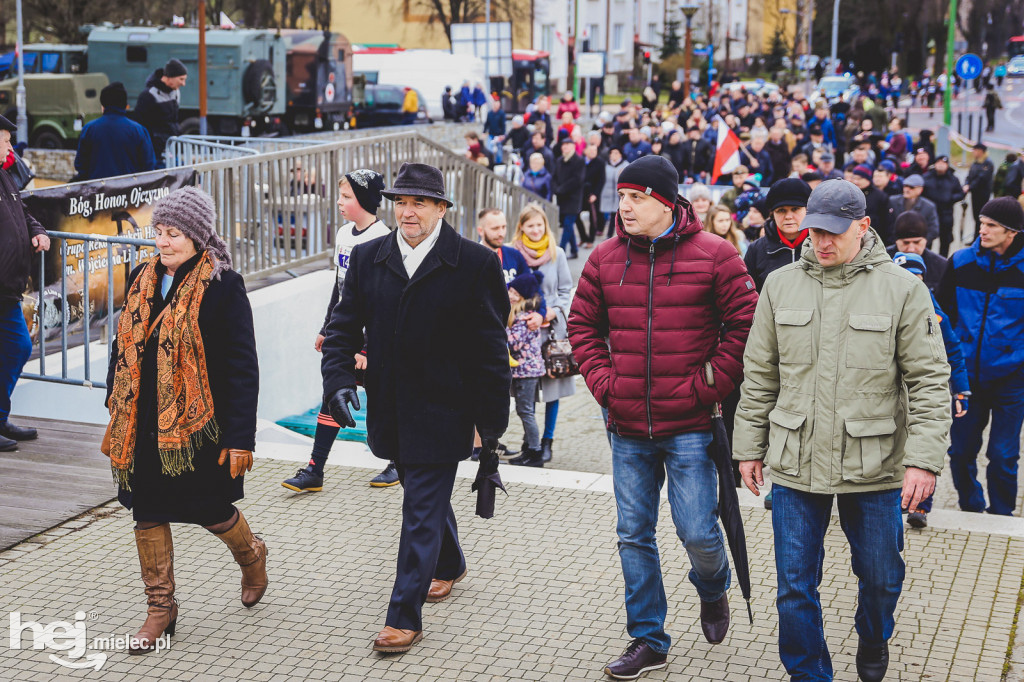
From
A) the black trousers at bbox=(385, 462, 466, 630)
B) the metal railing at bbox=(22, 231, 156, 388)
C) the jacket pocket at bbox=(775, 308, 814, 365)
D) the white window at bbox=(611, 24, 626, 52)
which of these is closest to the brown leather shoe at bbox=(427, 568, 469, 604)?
the black trousers at bbox=(385, 462, 466, 630)

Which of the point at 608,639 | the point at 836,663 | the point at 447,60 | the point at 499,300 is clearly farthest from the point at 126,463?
the point at 447,60

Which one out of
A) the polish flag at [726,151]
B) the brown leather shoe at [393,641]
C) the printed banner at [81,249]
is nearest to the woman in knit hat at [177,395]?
the brown leather shoe at [393,641]

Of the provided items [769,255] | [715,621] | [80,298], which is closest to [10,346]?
[80,298]

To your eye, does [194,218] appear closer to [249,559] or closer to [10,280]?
[249,559]

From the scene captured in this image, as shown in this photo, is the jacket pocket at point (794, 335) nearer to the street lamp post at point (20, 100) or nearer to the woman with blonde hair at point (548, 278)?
the woman with blonde hair at point (548, 278)

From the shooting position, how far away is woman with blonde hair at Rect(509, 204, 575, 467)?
8242 mm

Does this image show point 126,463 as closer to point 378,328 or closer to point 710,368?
point 378,328

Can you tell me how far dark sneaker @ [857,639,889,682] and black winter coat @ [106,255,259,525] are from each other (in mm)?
2357

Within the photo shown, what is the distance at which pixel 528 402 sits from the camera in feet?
27.0

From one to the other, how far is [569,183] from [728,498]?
558 inches

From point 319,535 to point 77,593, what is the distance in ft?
3.93

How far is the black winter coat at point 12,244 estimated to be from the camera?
702 cm

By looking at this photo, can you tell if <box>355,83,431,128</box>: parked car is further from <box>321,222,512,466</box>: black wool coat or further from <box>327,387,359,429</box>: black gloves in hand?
<box>327,387,359,429</box>: black gloves in hand

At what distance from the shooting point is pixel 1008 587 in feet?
17.5
